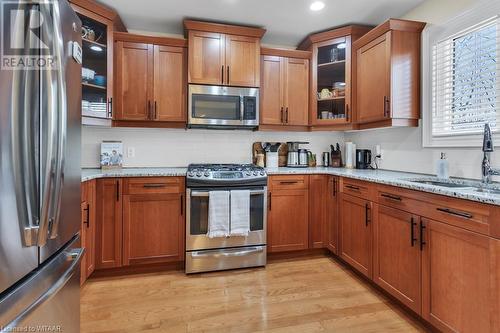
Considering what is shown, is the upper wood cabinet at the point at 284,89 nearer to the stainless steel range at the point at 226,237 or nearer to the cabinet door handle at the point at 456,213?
the stainless steel range at the point at 226,237

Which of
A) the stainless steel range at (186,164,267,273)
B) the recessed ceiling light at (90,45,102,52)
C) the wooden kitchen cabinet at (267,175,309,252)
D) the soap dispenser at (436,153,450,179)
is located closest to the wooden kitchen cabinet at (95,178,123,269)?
the stainless steel range at (186,164,267,273)

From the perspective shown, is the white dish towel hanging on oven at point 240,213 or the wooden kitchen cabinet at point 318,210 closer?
the white dish towel hanging on oven at point 240,213

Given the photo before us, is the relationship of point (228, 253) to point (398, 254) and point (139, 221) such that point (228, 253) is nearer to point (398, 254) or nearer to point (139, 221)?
point (139, 221)

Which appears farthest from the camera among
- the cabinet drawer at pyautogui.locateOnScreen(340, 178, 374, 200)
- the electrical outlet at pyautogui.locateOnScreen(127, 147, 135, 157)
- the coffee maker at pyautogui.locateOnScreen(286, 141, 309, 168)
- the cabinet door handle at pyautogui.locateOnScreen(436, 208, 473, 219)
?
the coffee maker at pyautogui.locateOnScreen(286, 141, 309, 168)

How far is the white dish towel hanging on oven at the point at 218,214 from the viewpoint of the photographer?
2.53m

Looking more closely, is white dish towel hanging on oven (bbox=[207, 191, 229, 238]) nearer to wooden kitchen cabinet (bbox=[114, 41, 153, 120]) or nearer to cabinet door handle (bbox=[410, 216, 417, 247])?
wooden kitchen cabinet (bbox=[114, 41, 153, 120])

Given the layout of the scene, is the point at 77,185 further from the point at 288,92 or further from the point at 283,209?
the point at 288,92

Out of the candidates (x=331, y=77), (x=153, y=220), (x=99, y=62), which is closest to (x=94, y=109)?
(x=99, y=62)

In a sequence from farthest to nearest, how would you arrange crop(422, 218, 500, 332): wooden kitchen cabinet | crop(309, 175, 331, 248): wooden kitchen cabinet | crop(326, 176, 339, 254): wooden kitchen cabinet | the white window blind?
crop(309, 175, 331, 248): wooden kitchen cabinet
crop(326, 176, 339, 254): wooden kitchen cabinet
the white window blind
crop(422, 218, 500, 332): wooden kitchen cabinet

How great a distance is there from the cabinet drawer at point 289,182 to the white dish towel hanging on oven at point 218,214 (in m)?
0.53

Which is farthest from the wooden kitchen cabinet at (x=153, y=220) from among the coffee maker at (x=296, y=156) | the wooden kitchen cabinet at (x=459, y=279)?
the wooden kitchen cabinet at (x=459, y=279)

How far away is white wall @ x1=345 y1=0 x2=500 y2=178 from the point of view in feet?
6.82

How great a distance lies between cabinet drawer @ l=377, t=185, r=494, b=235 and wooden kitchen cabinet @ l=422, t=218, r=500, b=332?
0.13 ft
